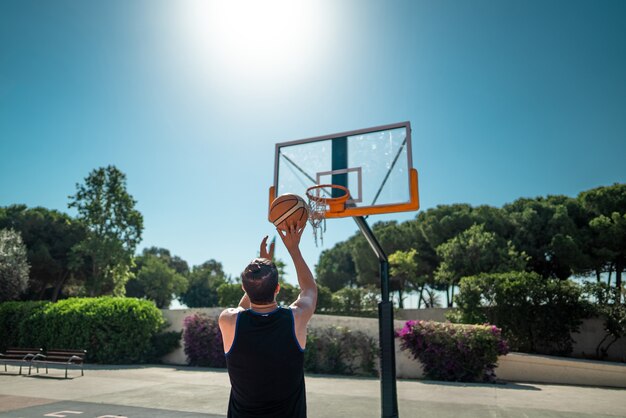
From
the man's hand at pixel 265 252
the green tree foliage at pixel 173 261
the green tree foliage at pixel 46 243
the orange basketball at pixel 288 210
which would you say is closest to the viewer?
the man's hand at pixel 265 252

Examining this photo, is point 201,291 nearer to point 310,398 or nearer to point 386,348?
point 310,398

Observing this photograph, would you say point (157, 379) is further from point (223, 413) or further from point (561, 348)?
point (561, 348)

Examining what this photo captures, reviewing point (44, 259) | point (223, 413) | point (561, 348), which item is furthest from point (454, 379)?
point (44, 259)

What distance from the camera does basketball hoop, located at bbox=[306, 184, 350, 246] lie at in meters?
7.49

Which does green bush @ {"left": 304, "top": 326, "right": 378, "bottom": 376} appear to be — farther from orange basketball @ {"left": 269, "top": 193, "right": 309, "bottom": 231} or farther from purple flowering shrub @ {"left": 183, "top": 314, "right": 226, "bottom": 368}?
orange basketball @ {"left": 269, "top": 193, "right": 309, "bottom": 231}

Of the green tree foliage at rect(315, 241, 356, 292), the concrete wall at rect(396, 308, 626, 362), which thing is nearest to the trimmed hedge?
the concrete wall at rect(396, 308, 626, 362)

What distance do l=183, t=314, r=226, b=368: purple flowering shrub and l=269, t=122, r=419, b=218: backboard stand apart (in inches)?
439

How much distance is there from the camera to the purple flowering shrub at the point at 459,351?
14.2 m

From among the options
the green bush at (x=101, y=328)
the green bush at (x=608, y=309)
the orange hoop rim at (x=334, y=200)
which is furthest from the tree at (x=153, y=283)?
the orange hoop rim at (x=334, y=200)

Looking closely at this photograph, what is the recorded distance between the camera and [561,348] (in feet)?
59.6

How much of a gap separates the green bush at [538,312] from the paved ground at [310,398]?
13.9 ft

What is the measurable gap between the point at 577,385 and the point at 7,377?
18.2 m

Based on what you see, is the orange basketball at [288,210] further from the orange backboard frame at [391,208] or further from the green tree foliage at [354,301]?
the green tree foliage at [354,301]

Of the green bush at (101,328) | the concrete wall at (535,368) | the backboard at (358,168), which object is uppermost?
the backboard at (358,168)
